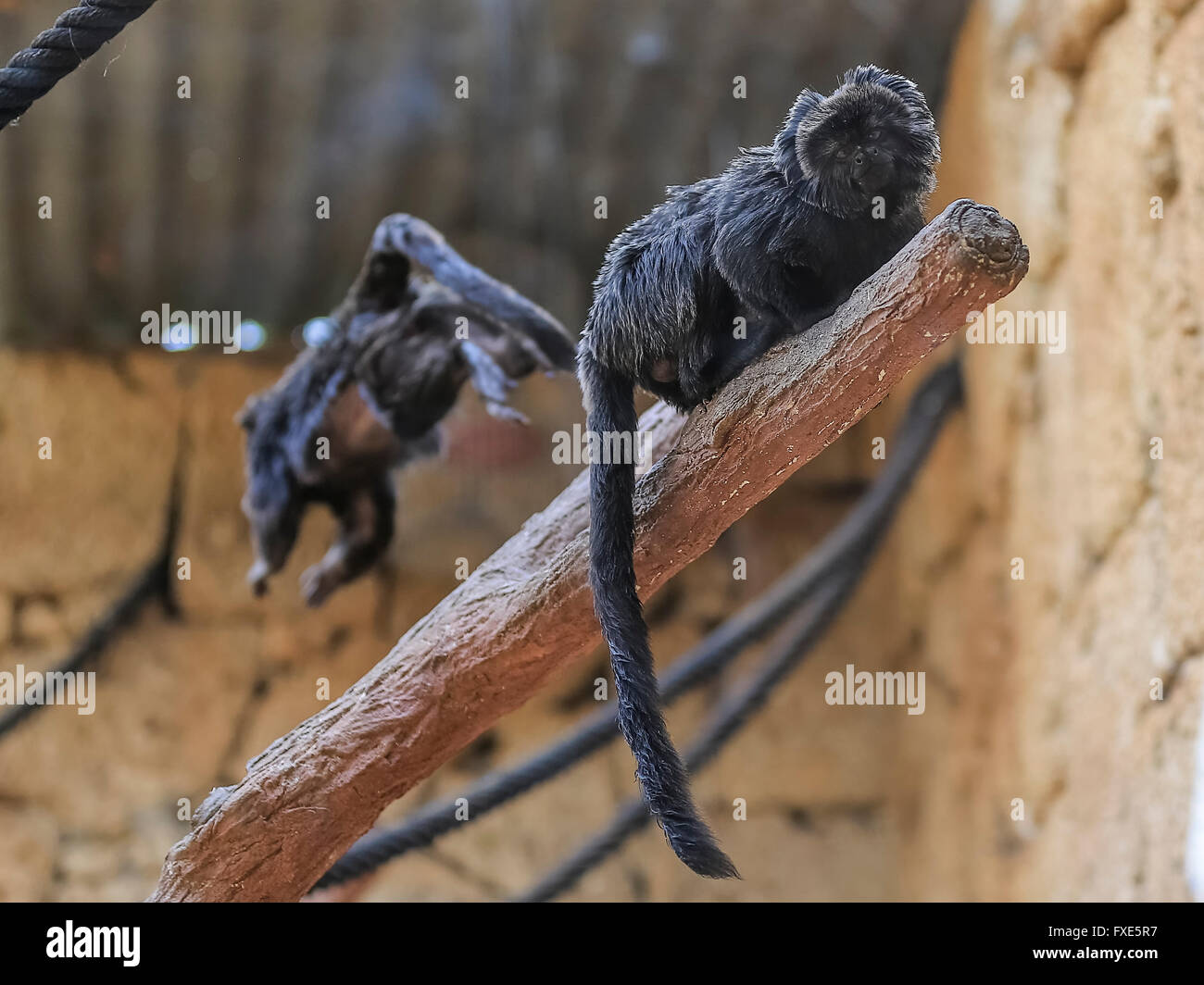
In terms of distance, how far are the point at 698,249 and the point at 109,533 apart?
290cm

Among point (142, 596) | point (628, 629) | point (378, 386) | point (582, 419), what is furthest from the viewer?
point (142, 596)

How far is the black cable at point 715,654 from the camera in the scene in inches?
86.1

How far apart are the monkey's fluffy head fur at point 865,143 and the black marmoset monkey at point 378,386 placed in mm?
800

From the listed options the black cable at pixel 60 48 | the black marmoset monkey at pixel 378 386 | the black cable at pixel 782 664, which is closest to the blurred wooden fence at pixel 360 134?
the black marmoset monkey at pixel 378 386

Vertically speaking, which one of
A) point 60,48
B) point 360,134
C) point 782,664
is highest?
point 360,134

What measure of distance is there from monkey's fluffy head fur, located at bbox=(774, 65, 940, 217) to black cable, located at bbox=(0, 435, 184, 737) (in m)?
2.96

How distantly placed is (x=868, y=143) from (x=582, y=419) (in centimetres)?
218

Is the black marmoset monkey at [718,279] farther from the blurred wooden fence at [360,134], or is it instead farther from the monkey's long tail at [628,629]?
the blurred wooden fence at [360,134]

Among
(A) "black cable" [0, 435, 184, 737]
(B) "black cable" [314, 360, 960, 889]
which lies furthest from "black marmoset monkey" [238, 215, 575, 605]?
(A) "black cable" [0, 435, 184, 737]

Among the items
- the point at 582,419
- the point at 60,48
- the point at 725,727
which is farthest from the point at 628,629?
the point at 582,419

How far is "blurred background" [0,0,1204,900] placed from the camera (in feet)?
7.38

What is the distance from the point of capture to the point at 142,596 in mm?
3758

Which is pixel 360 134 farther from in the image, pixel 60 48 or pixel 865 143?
pixel 865 143
